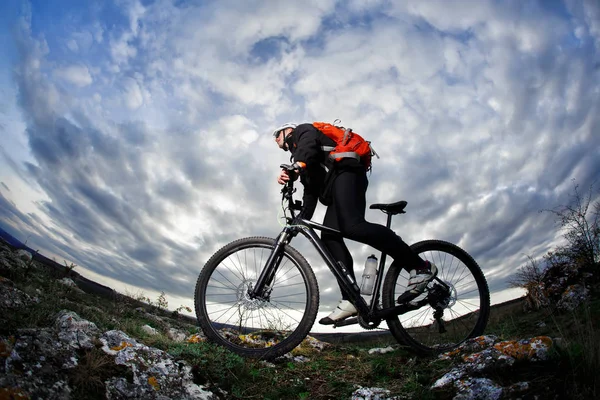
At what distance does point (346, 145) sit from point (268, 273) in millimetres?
1667

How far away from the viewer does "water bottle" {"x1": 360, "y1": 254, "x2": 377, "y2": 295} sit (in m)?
3.79

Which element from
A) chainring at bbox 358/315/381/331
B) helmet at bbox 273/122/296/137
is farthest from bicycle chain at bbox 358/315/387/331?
helmet at bbox 273/122/296/137

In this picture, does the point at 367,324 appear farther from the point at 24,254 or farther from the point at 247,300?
the point at 24,254

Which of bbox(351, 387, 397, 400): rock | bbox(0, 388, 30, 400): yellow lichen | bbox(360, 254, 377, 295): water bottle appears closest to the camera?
bbox(0, 388, 30, 400): yellow lichen

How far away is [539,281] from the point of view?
30.4 ft

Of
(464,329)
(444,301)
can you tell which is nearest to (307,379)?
(444,301)

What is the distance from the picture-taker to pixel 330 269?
12.6 ft

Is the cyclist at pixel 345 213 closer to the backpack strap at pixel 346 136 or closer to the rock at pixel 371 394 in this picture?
the backpack strap at pixel 346 136

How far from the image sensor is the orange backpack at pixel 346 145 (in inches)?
152

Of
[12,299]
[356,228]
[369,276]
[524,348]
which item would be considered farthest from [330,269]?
[12,299]

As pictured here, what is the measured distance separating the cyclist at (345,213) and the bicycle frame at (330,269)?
0.09 meters

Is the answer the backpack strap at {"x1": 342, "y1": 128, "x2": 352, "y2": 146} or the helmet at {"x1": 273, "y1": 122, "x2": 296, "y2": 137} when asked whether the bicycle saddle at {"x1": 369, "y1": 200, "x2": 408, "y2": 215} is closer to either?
the backpack strap at {"x1": 342, "y1": 128, "x2": 352, "y2": 146}

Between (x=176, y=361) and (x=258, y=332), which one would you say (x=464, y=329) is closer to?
(x=258, y=332)

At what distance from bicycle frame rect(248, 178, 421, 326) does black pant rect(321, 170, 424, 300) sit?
131 millimetres
